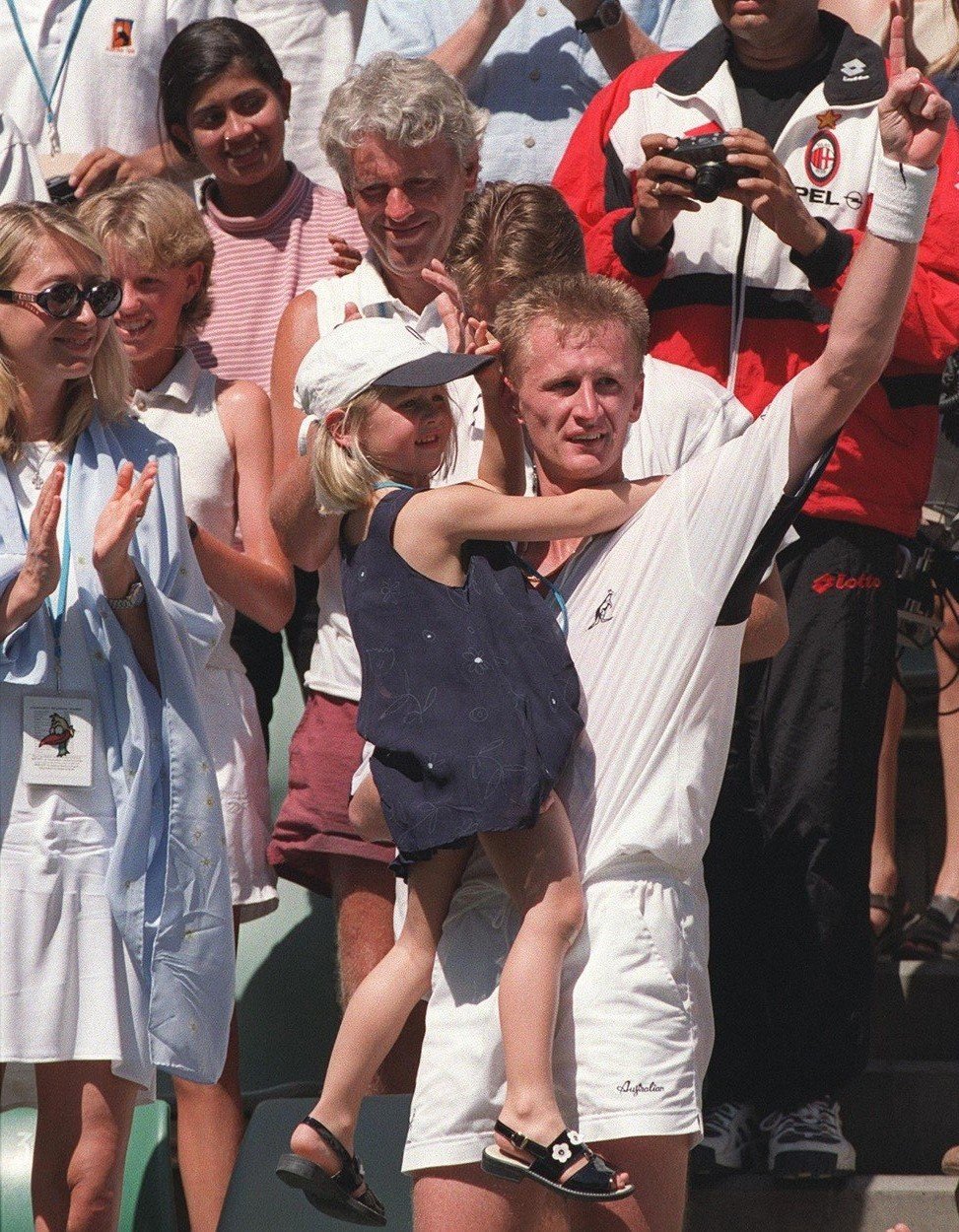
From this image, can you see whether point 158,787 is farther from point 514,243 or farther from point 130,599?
point 514,243

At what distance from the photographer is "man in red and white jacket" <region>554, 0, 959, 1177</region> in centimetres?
390

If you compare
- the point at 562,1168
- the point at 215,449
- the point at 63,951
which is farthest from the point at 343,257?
the point at 562,1168

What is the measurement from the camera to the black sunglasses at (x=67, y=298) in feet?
11.8

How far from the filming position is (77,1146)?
3.42 metres

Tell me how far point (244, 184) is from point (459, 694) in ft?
8.02

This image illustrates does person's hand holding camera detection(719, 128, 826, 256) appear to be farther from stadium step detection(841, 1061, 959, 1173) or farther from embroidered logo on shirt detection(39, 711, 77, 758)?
stadium step detection(841, 1061, 959, 1173)

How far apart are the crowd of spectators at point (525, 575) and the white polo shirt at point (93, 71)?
0.70 ft

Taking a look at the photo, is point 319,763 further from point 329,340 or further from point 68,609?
point 329,340

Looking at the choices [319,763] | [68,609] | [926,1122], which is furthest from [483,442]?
[926,1122]

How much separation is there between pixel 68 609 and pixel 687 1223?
1.66 m

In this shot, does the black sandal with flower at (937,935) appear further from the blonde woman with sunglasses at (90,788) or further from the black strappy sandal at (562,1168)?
the black strappy sandal at (562,1168)

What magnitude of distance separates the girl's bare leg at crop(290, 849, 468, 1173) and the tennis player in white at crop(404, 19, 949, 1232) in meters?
0.04

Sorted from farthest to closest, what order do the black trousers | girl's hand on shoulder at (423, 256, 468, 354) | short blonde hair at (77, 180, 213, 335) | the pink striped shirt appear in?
the pink striped shirt, short blonde hair at (77, 180, 213, 335), the black trousers, girl's hand on shoulder at (423, 256, 468, 354)

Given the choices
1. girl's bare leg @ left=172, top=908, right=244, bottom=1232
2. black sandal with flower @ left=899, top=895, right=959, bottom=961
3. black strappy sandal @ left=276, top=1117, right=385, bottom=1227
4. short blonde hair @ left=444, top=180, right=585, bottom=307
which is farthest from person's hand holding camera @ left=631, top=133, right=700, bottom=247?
black strappy sandal @ left=276, top=1117, right=385, bottom=1227
